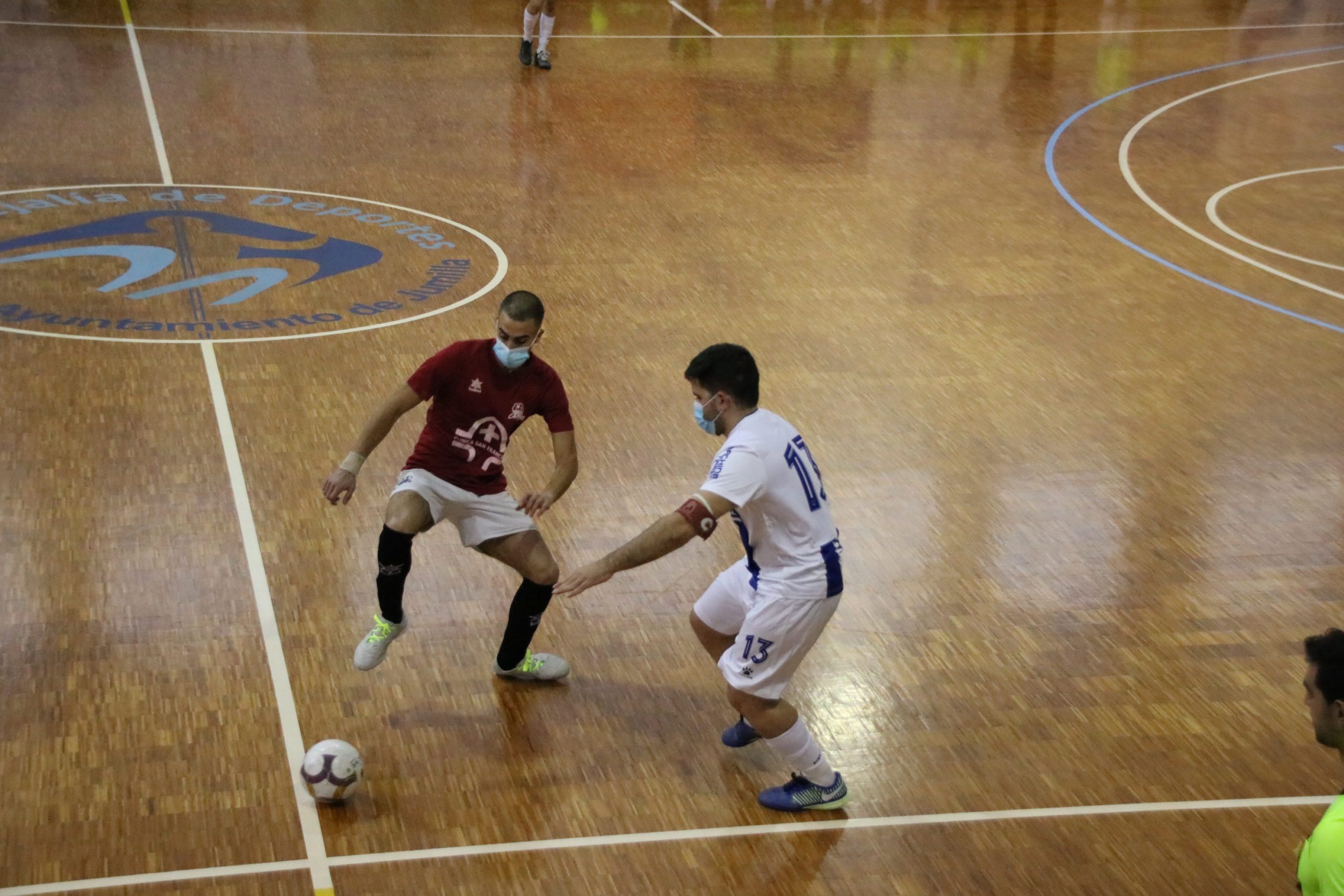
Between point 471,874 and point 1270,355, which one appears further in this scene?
point 1270,355

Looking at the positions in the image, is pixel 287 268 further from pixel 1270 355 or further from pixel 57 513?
pixel 1270 355

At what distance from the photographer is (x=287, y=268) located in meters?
11.3

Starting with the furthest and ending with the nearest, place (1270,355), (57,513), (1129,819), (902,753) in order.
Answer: (1270,355), (57,513), (902,753), (1129,819)

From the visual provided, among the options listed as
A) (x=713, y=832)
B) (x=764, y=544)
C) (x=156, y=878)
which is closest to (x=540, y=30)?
(x=764, y=544)

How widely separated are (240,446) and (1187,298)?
7441 millimetres

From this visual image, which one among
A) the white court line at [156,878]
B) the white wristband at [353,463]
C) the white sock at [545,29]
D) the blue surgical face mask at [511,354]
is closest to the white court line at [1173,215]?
the white sock at [545,29]

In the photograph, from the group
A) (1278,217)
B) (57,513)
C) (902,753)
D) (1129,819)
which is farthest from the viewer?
(1278,217)

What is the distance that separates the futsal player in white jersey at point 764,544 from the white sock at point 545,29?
1298cm

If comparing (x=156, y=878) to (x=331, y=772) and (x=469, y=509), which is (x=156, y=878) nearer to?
(x=331, y=772)

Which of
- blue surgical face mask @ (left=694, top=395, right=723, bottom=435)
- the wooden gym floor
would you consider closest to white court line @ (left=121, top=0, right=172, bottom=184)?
the wooden gym floor

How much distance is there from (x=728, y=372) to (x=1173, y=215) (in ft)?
31.9

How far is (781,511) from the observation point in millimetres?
5477

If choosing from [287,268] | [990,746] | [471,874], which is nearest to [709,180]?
[287,268]

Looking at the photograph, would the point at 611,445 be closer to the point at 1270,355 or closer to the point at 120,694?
the point at 120,694
